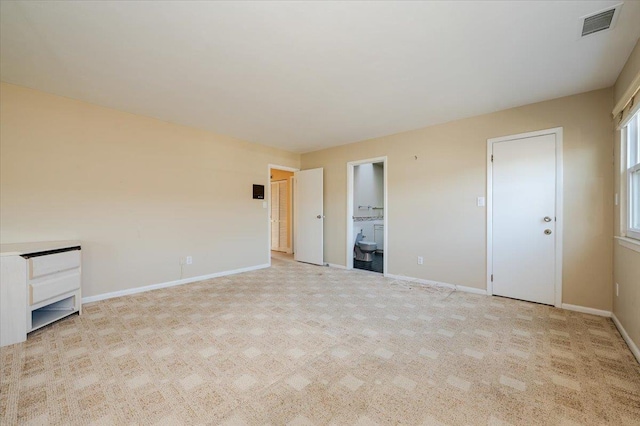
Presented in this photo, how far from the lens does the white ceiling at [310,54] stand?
1747 mm

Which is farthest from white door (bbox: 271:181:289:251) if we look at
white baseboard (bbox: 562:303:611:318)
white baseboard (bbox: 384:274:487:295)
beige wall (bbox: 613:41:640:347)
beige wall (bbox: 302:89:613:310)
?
beige wall (bbox: 613:41:640:347)

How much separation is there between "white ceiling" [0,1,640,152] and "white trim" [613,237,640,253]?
1583 millimetres

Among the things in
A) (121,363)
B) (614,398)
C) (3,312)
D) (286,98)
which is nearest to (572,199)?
(614,398)

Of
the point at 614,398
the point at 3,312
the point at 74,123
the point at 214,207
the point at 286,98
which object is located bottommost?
the point at 614,398

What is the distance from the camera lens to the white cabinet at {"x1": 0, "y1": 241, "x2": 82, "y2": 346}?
2178 millimetres

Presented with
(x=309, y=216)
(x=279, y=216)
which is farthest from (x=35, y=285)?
(x=279, y=216)

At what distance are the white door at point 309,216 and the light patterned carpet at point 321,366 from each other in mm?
2360

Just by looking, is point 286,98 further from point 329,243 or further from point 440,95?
point 329,243

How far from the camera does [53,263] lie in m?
2.51

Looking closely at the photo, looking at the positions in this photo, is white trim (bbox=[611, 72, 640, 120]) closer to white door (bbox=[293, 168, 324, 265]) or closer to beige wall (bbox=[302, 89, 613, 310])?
beige wall (bbox=[302, 89, 613, 310])

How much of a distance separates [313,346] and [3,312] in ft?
8.48

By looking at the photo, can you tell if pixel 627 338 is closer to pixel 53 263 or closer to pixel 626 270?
pixel 626 270

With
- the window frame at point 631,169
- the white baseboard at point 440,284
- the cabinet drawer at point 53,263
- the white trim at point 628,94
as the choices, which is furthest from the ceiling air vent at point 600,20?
the cabinet drawer at point 53,263

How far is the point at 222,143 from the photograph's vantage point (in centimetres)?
447
